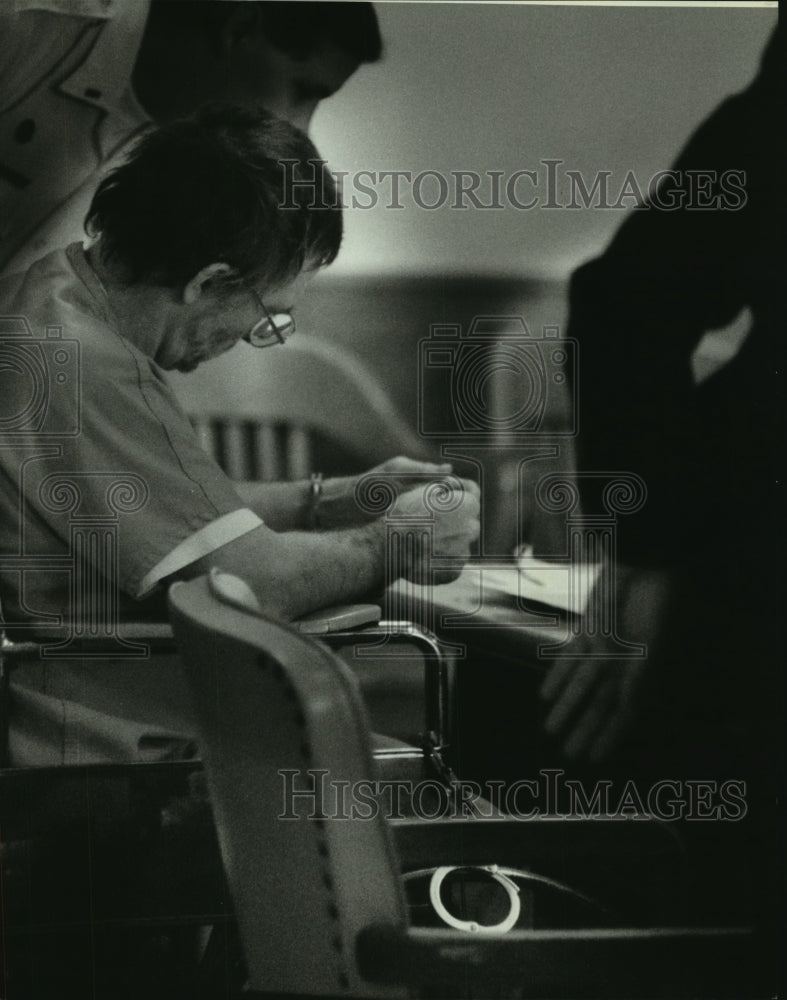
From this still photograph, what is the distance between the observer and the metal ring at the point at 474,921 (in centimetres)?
171

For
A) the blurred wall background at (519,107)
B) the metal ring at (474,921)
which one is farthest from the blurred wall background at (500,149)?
the metal ring at (474,921)

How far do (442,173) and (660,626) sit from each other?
90cm

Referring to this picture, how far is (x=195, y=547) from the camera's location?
1662 mm

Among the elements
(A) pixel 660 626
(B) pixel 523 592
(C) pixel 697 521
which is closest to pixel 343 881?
(B) pixel 523 592

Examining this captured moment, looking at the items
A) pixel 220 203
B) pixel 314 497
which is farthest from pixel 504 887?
pixel 220 203

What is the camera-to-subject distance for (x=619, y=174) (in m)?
1.71

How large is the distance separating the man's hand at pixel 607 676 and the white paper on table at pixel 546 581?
0.06 meters

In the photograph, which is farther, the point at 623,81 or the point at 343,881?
the point at 623,81

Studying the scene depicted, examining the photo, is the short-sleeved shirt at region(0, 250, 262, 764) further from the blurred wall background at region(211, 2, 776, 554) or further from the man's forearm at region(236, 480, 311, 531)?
the blurred wall background at region(211, 2, 776, 554)

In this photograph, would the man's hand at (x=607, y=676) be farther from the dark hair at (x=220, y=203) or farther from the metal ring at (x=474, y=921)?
the dark hair at (x=220, y=203)

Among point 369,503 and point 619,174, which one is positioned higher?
point 619,174

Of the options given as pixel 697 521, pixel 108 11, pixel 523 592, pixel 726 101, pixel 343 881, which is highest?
pixel 108 11

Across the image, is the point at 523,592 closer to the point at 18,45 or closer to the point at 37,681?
the point at 37,681

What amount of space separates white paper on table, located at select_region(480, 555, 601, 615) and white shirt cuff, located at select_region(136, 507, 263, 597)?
17.3 inches
